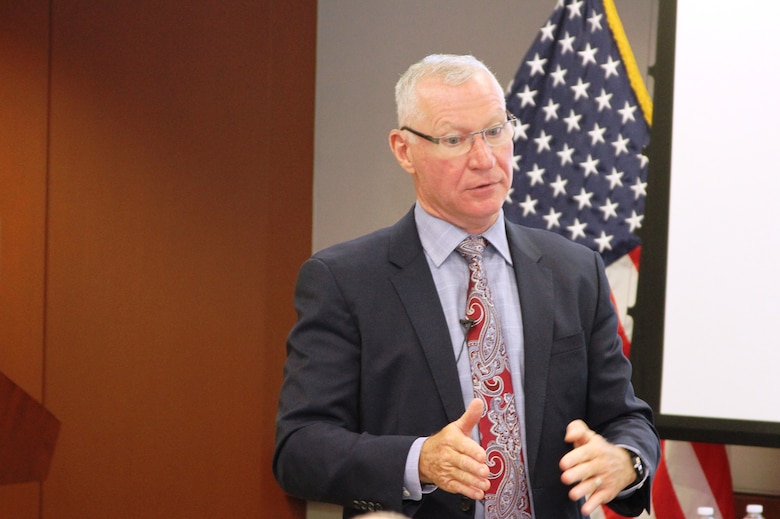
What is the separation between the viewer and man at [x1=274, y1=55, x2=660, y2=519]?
6.18ft

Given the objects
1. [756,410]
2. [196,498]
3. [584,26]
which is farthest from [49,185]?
[756,410]

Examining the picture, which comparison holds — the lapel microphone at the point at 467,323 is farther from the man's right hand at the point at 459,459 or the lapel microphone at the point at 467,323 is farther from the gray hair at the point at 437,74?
the gray hair at the point at 437,74

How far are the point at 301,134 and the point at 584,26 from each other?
1239 mm

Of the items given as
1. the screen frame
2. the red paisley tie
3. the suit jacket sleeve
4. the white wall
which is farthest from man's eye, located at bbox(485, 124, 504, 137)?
the white wall

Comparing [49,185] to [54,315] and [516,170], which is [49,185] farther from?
[516,170]

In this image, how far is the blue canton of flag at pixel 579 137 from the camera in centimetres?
351

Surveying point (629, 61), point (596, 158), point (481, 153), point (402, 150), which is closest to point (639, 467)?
point (481, 153)

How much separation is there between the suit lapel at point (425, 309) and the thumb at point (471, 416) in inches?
8.3

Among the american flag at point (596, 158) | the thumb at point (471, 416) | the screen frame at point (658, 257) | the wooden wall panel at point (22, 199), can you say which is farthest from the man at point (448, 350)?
the wooden wall panel at point (22, 199)

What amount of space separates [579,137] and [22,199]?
2.20 m

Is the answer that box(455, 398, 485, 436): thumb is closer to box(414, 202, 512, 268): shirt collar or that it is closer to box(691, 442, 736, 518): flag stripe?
box(414, 202, 512, 268): shirt collar

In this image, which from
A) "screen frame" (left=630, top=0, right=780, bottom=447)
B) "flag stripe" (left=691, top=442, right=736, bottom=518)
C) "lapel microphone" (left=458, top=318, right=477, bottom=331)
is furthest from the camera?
"flag stripe" (left=691, top=442, right=736, bottom=518)

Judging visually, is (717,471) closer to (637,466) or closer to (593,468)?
(637,466)

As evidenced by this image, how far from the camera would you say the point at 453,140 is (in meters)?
2.05
